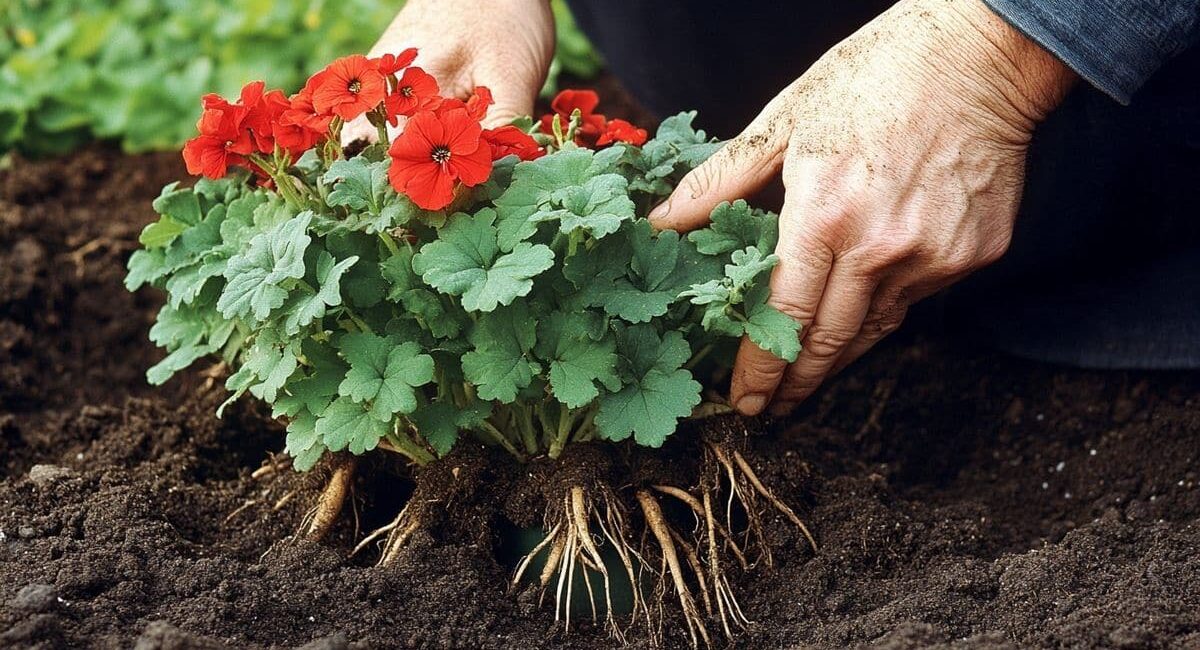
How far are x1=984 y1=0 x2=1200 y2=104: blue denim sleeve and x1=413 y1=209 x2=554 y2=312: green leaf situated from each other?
0.82 metres

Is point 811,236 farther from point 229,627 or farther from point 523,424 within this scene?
point 229,627

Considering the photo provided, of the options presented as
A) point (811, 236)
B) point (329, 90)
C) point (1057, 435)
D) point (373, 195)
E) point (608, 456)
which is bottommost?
point (1057, 435)

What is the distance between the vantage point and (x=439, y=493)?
2068mm

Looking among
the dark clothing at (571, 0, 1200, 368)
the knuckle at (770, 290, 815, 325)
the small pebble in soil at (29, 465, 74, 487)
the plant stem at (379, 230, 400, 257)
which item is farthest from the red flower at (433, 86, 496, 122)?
the dark clothing at (571, 0, 1200, 368)

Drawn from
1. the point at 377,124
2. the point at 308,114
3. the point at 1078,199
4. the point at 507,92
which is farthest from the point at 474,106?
the point at 1078,199

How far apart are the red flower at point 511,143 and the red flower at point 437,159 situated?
0.08 metres

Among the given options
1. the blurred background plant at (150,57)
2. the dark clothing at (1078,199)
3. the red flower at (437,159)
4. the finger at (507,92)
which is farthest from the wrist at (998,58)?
the blurred background plant at (150,57)

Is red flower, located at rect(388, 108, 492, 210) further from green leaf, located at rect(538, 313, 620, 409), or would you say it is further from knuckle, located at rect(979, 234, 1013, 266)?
knuckle, located at rect(979, 234, 1013, 266)

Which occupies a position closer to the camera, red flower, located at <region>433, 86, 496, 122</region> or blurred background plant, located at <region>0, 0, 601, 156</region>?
red flower, located at <region>433, 86, 496, 122</region>

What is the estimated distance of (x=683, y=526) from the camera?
2146 mm

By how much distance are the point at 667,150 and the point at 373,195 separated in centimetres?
54

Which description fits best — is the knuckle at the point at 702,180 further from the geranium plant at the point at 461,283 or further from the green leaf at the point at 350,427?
the green leaf at the point at 350,427

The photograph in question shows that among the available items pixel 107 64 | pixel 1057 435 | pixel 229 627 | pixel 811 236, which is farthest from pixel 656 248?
pixel 107 64

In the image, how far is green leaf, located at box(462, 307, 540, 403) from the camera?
182 centimetres
